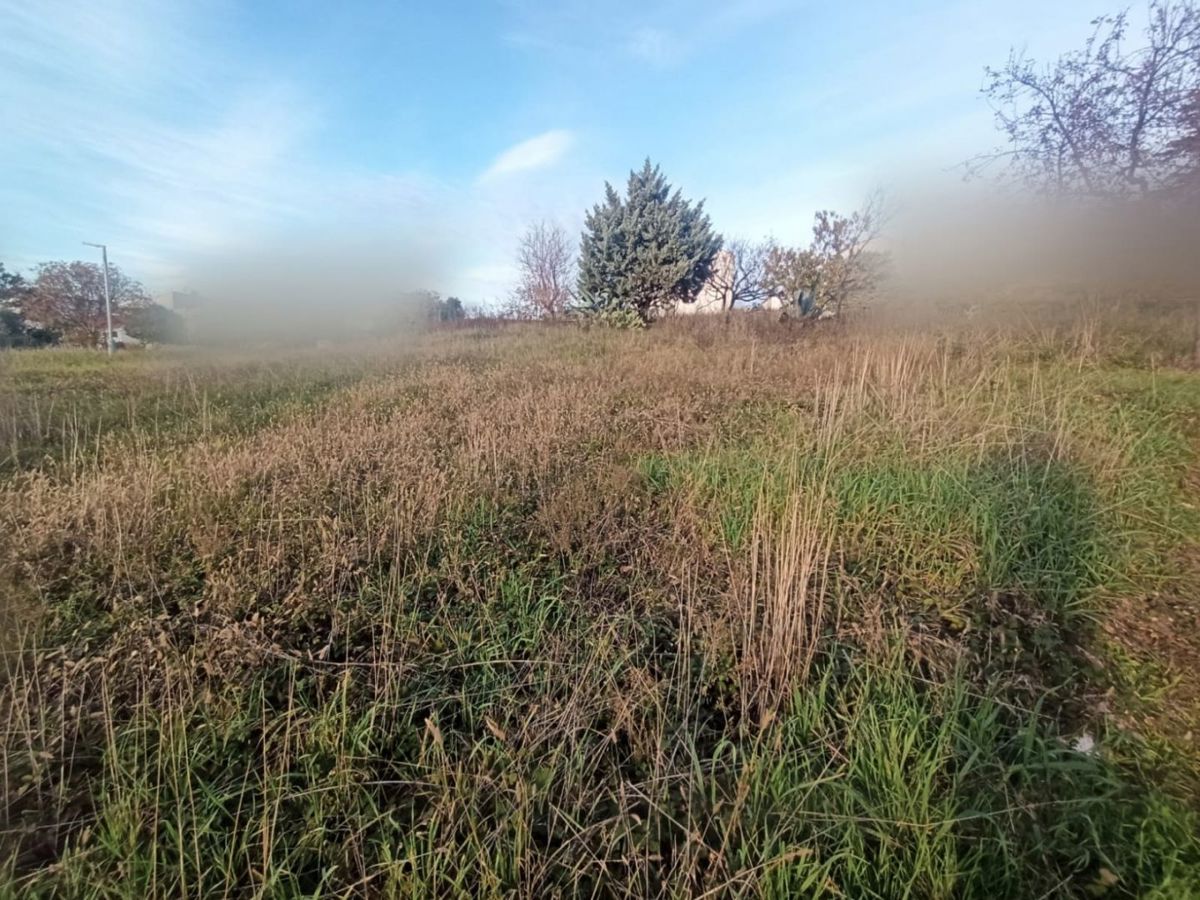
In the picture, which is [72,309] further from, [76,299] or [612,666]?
[612,666]

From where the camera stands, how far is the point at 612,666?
196 centimetres

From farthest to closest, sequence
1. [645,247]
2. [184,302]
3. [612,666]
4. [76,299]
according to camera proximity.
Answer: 1. [645,247]
2. [76,299]
3. [184,302]
4. [612,666]

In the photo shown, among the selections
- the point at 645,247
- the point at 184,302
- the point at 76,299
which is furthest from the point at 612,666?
the point at 645,247

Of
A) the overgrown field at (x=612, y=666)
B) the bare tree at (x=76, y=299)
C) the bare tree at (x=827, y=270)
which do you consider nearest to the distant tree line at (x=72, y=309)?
the bare tree at (x=76, y=299)

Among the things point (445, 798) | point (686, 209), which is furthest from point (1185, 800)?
point (686, 209)

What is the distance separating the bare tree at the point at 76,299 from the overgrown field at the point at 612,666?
275 centimetres

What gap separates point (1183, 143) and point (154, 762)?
9.53 metres

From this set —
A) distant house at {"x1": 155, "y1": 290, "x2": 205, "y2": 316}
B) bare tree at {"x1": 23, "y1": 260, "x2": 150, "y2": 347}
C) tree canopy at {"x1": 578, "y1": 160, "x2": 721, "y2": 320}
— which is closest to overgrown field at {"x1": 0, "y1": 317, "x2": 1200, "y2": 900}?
distant house at {"x1": 155, "y1": 290, "x2": 205, "y2": 316}

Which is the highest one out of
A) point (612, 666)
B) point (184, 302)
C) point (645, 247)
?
point (645, 247)

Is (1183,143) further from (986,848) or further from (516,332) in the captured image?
(516,332)

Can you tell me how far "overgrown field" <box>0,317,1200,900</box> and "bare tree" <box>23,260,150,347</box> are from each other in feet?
9.01

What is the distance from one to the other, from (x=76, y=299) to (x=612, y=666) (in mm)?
9747

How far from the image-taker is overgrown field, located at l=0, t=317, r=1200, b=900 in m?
1.34

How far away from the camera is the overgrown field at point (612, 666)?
52.7 inches
